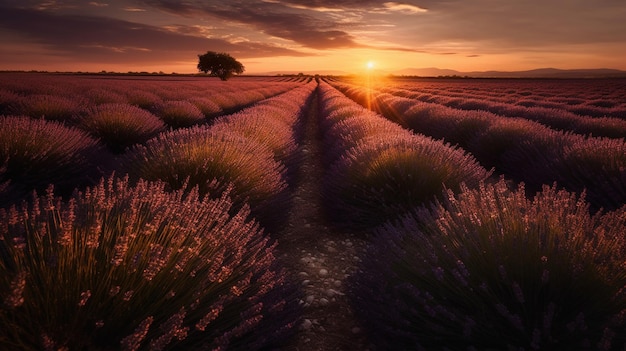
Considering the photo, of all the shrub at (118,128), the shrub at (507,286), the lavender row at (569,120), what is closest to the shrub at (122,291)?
the shrub at (507,286)

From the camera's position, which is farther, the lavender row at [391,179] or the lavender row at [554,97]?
the lavender row at [554,97]

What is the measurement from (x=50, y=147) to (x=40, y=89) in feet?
32.9

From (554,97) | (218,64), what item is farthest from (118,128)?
(218,64)

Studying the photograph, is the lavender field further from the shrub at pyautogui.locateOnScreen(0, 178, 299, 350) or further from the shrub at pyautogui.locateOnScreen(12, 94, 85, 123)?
the shrub at pyautogui.locateOnScreen(12, 94, 85, 123)

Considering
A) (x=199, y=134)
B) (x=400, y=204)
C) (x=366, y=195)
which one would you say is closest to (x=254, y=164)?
(x=199, y=134)

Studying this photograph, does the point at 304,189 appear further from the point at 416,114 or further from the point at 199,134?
the point at 416,114

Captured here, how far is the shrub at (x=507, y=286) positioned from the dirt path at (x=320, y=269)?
0.43 metres

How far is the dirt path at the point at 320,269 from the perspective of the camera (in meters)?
2.62

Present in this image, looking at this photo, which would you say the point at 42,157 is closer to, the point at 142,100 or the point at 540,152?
the point at 540,152

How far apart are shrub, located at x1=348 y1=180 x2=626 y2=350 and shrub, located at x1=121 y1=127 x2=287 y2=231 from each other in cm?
181

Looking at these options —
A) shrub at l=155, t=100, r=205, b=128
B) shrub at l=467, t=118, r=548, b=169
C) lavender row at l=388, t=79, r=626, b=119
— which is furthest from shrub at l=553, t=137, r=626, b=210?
lavender row at l=388, t=79, r=626, b=119

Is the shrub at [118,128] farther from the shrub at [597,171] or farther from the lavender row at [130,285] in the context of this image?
the shrub at [597,171]

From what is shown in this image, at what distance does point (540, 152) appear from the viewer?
6387 mm

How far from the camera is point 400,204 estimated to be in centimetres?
394
